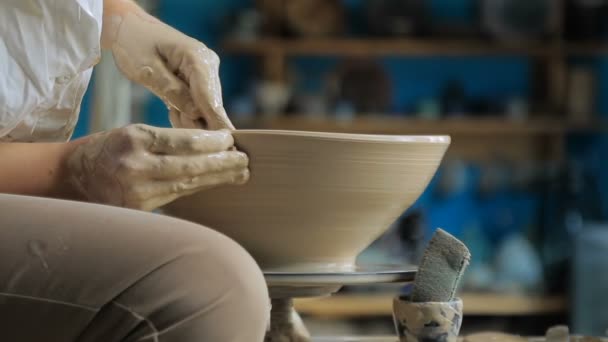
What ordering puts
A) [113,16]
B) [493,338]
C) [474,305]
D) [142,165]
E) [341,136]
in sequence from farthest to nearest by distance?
[474,305], [113,16], [493,338], [341,136], [142,165]

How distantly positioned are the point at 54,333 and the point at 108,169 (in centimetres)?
19

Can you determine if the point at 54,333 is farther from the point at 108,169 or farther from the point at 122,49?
the point at 122,49

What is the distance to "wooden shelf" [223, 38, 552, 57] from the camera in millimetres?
3879

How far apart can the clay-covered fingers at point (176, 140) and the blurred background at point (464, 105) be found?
2.90 metres

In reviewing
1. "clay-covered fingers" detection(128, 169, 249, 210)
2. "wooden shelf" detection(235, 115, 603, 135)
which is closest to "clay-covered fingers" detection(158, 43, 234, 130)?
"clay-covered fingers" detection(128, 169, 249, 210)

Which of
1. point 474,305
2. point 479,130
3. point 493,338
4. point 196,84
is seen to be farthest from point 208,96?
point 479,130

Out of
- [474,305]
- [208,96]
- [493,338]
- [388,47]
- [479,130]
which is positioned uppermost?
[208,96]

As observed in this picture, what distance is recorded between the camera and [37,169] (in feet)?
2.78

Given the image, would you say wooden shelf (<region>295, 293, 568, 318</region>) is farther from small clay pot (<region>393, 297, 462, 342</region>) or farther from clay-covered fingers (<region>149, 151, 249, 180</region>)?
clay-covered fingers (<region>149, 151, 249, 180</region>)

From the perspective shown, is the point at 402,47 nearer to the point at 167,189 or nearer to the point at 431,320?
the point at 431,320

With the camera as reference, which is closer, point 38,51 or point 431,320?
point 38,51

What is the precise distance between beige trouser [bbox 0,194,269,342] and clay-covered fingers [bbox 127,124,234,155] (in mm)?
122

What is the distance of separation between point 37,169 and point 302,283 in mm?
294

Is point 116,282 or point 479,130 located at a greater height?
point 116,282
